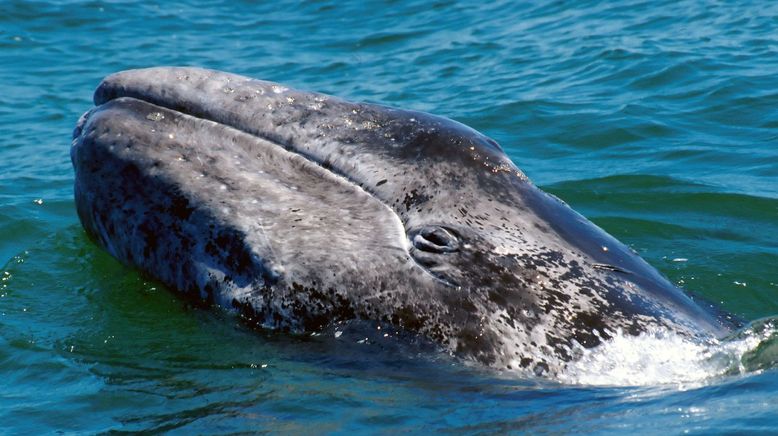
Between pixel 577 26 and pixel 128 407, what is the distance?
15.5 meters

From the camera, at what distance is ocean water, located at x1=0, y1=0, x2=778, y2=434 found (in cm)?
603

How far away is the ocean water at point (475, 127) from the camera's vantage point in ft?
19.8

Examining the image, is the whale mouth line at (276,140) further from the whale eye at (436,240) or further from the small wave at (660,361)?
the small wave at (660,361)

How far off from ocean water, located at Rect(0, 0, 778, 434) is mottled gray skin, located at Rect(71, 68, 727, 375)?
199 mm

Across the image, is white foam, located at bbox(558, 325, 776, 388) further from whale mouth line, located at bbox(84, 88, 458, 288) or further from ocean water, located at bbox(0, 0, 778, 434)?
whale mouth line, located at bbox(84, 88, 458, 288)

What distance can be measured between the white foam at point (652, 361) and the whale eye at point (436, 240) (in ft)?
2.99

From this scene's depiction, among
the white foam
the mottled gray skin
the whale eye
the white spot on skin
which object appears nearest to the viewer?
the white foam

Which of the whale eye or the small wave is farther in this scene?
the whale eye

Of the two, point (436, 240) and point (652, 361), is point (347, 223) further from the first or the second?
point (652, 361)

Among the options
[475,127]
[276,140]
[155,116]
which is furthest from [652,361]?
[475,127]

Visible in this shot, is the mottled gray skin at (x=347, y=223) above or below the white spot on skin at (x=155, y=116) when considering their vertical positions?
below

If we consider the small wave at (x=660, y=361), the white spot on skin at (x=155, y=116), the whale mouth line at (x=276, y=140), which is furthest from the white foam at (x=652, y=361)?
the white spot on skin at (x=155, y=116)

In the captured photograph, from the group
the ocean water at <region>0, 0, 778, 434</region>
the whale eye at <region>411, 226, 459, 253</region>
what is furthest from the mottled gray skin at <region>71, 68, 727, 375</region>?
the ocean water at <region>0, 0, 778, 434</region>

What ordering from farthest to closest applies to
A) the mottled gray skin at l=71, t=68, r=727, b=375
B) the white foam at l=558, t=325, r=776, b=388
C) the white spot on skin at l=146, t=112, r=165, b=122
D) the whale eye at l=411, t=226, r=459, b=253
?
the white spot on skin at l=146, t=112, r=165, b=122 < the whale eye at l=411, t=226, r=459, b=253 < the mottled gray skin at l=71, t=68, r=727, b=375 < the white foam at l=558, t=325, r=776, b=388
